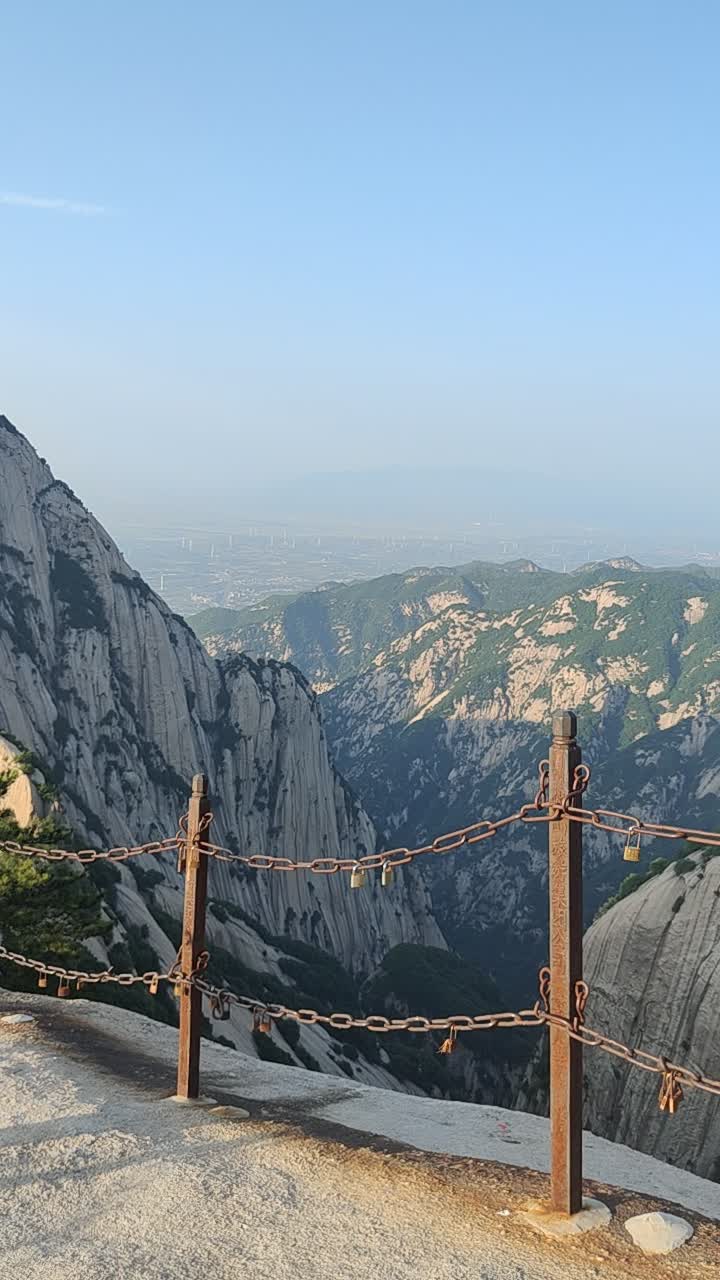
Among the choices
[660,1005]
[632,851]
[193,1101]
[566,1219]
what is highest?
[632,851]

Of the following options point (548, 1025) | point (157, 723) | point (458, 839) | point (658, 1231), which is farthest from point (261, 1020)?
point (157, 723)

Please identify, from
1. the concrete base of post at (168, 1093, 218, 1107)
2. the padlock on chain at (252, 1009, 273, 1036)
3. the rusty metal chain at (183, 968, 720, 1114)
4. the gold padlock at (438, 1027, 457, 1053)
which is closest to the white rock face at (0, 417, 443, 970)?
the concrete base of post at (168, 1093, 218, 1107)

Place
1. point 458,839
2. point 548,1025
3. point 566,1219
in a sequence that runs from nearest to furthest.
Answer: point 566,1219, point 548,1025, point 458,839

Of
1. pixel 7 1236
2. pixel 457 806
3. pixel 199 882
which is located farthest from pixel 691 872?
pixel 457 806

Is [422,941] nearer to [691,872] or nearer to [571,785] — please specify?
[691,872]

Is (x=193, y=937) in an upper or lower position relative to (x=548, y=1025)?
lower

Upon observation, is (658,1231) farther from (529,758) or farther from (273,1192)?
(529,758)

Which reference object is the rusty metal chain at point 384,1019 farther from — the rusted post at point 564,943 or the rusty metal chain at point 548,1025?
the rusted post at point 564,943
